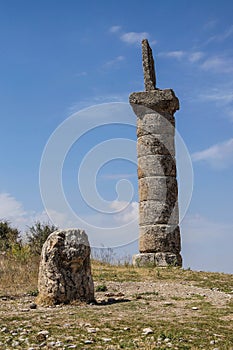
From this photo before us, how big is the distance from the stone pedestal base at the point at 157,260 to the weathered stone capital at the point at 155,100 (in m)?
4.65

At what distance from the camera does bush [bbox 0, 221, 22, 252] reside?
66.3 feet

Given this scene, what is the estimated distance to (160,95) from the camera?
58.4 ft

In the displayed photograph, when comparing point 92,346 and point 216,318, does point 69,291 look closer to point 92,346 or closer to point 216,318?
point 216,318

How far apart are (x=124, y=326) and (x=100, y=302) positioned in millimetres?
2770

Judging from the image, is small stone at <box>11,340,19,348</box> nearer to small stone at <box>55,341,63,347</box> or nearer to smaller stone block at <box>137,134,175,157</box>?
small stone at <box>55,341,63,347</box>

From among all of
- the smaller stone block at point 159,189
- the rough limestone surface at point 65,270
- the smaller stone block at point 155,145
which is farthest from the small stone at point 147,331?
the smaller stone block at point 155,145

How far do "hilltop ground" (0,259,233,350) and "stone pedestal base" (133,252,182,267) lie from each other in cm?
222

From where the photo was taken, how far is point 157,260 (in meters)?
16.8

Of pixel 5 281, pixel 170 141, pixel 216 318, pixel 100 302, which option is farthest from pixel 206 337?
pixel 170 141

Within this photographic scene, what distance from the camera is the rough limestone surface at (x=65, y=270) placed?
9977mm

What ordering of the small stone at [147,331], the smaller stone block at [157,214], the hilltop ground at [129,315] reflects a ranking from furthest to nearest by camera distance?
the smaller stone block at [157,214] → the small stone at [147,331] → the hilltop ground at [129,315]

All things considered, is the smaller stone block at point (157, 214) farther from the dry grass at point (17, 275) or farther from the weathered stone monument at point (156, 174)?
the dry grass at point (17, 275)

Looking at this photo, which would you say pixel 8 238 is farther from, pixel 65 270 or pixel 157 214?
pixel 65 270

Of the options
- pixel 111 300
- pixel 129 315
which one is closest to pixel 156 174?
pixel 111 300
